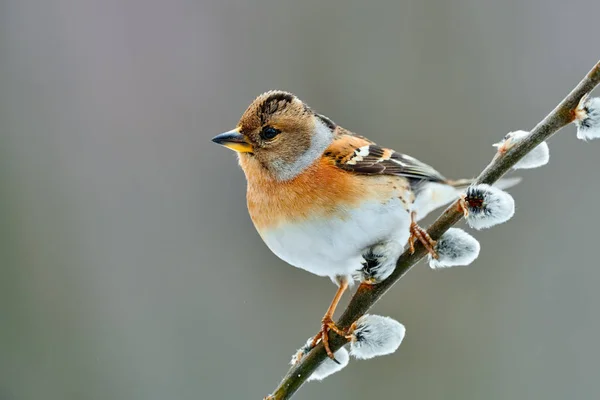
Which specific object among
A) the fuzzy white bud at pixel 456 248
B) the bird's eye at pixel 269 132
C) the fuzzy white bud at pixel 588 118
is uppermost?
the fuzzy white bud at pixel 588 118

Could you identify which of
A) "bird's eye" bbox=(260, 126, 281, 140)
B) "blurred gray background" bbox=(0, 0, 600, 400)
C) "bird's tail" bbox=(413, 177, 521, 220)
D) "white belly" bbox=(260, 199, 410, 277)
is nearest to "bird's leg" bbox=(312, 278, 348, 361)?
"white belly" bbox=(260, 199, 410, 277)

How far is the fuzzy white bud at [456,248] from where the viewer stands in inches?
36.1

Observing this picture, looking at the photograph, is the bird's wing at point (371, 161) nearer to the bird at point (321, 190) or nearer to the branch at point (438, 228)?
the bird at point (321, 190)

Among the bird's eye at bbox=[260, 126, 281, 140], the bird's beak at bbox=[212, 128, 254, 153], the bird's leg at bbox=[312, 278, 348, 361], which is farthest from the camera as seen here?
the bird's eye at bbox=[260, 126, 281, 140]

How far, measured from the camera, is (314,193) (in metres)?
1.34

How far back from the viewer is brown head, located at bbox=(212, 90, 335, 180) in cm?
136

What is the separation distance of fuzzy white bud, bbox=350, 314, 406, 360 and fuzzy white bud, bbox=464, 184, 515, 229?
0.61ft

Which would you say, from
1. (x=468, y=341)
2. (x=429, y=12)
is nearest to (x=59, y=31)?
(x=429, y=12)

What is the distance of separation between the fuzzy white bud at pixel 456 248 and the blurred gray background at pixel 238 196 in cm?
172

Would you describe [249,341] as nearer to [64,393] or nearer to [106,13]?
[64,393]

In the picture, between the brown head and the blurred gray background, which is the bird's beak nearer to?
the brown head

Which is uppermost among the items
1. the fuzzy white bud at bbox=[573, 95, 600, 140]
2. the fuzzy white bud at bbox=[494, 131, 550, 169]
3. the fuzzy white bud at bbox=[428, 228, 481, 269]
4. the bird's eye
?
the fuzzy white bud at bbox=[573, 95, 600, 140]

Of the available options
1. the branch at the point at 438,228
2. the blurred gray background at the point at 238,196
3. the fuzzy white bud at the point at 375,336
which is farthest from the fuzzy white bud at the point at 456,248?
the blurred gray background at the point at 238,196

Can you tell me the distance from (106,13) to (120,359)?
176 centimetres
